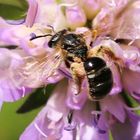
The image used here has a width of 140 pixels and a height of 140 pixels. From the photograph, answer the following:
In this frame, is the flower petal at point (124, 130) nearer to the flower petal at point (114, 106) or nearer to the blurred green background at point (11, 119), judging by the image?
the flower petal at point (114, 106)

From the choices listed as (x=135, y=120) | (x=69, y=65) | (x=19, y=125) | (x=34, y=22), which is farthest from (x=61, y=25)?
(x=19, y=125)

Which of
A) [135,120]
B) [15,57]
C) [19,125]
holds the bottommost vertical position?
[19,125]

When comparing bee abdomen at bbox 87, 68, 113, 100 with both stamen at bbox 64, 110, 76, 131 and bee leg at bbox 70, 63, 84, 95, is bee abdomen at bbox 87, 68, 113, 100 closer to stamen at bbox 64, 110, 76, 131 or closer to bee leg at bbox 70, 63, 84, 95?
bee leg at bbox 70, 63, 84, 95

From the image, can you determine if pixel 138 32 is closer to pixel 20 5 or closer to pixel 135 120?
pixel 135 120

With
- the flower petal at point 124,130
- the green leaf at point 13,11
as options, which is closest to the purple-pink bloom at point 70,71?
the flower petal at point 124,130

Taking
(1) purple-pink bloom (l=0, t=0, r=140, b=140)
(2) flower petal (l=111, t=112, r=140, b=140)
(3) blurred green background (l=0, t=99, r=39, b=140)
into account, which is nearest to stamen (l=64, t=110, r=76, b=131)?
(1) purple-pink bloom (l=0, t=0, r=140, b=140)

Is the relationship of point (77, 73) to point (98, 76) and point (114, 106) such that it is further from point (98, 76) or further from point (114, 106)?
point (114, 106)
